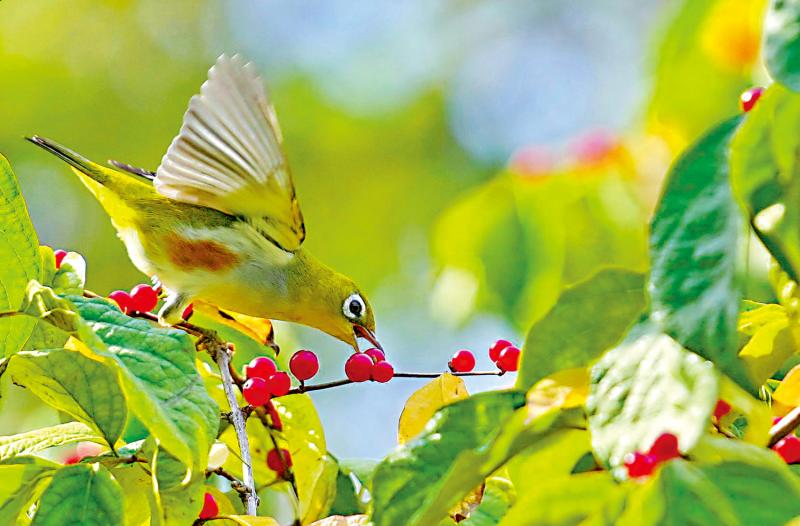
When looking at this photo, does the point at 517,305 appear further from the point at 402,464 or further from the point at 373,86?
the point at 373,86

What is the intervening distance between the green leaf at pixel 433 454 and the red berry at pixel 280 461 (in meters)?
0.90

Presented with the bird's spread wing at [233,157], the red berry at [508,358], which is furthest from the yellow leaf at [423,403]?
the bird's spread wing at [233,157]

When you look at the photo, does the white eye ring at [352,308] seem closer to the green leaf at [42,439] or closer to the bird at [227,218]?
the bird at [227,218]

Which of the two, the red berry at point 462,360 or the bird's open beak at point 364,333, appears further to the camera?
the bird's open beak at point 364,333

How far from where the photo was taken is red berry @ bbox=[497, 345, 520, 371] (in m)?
1.99

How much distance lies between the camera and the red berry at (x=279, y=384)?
189 centimetres

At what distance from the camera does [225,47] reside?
845cm

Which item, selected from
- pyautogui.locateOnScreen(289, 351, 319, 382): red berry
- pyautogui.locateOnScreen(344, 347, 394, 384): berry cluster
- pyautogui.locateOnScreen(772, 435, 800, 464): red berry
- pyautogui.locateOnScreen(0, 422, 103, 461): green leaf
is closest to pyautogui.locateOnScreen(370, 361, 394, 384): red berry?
pyautogui.locateOnScreen(344, 347, 394, 384): berry cluster

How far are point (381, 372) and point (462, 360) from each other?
0.76 feet

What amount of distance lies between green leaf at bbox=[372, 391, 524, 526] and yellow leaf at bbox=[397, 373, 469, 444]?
0.58m

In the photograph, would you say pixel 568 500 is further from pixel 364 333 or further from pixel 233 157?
pixel 364 333

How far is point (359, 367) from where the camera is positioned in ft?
7.04

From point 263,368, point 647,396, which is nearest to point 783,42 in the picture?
point 647,396

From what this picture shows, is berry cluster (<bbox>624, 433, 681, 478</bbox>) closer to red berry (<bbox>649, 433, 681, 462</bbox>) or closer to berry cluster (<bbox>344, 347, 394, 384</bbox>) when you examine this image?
red berry (<bbox>649, 433, 681, 462</bbox>)
